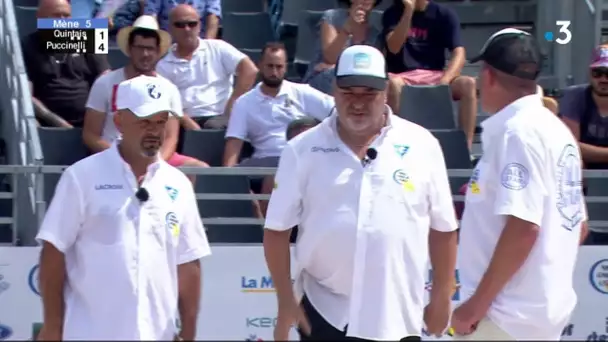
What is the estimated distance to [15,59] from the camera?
8.76m

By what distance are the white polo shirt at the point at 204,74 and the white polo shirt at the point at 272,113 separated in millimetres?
595

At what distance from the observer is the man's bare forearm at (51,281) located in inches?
179

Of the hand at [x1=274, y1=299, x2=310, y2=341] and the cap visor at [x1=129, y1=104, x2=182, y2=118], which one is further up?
the cap visor at [x1=129, y1=104, x2=182, y2=118]

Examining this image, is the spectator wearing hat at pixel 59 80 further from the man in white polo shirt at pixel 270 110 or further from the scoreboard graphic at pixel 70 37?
the man in white polo shirt at pixel 270 110

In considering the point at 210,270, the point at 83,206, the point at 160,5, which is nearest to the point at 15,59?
the point at 160,5

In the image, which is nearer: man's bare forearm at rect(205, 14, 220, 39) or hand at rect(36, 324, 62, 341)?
hand at rect(36, 324, 62, 341)

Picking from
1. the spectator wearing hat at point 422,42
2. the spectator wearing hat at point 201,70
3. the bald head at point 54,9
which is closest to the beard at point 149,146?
the spectator wearing hat at point 201,70

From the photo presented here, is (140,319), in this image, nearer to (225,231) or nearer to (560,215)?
(560,215)

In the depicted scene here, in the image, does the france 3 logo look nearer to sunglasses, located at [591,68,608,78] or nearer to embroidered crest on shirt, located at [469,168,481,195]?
sunglasses, located at [591,68,608,78]

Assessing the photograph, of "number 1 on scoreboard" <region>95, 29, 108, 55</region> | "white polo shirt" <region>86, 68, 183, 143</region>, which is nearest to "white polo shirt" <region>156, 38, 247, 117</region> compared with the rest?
"number 1 on scoreboard" <region>95, 29, 108, 55</region>

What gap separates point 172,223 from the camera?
4656mm

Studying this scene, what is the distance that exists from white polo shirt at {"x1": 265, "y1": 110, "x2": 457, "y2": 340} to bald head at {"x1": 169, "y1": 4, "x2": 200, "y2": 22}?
4.62m

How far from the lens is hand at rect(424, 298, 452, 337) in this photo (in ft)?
15.5

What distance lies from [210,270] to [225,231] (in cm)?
80
